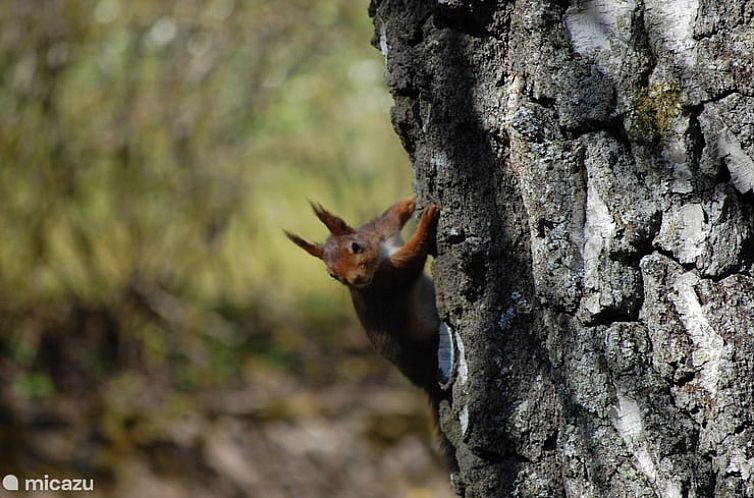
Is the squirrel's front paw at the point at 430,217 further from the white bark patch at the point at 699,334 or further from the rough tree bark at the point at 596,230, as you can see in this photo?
the white bark patch at the point at 699,334

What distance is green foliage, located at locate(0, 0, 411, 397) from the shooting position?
4.24 meters

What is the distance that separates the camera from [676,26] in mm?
1111

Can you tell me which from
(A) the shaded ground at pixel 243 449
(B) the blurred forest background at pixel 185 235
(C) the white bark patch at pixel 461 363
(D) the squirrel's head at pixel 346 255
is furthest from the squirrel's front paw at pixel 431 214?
(B) the blurred forest background at pixel 185 235

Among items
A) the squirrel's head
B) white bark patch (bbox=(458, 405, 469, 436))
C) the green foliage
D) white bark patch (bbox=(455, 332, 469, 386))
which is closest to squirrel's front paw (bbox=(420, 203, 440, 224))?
white bark patch (bbox=(455, 332, 469, 386))

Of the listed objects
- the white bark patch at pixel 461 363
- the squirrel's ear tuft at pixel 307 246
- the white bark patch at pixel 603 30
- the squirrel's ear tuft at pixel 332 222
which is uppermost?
the squirrel's ear tuft at pixel 332 222

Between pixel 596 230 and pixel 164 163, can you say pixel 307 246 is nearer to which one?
pixel 596 230

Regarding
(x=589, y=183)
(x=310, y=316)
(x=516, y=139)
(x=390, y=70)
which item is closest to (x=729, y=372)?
(x=589, y=183)

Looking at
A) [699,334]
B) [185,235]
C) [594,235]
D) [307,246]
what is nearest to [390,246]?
[307,246]

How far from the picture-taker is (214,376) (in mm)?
4477

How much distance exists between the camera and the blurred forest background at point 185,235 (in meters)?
3.80

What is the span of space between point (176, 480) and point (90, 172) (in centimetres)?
157

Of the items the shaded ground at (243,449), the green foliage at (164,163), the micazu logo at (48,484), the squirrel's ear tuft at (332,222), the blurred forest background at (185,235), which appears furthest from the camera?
the green foliage at (164,163)

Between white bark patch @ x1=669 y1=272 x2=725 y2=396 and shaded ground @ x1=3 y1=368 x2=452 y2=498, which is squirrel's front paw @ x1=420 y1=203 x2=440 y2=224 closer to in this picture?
white bark patch @ x1=669 y1=272 x2=725 y2=396

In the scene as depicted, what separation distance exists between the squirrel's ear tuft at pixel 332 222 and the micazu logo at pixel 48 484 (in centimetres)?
213
